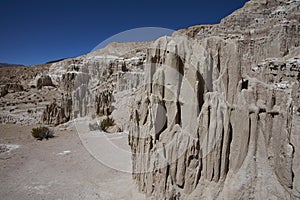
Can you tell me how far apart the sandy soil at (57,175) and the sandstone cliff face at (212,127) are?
146 cm

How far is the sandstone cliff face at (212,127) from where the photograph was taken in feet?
16.0

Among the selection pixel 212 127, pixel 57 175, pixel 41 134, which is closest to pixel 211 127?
pixel 212 127

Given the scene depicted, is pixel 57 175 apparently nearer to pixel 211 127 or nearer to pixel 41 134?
pixel 211 127

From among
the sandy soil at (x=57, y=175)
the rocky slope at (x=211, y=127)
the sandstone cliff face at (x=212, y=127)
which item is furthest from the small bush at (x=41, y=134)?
the sandstone cliff face at (x=212, y=127)

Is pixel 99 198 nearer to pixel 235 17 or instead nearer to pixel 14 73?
pixel 235 17

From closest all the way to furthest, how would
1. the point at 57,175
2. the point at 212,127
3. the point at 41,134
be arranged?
the point at 212,127, the point at 57,175, the point at 41,134

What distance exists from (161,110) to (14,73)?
6746 centimetres

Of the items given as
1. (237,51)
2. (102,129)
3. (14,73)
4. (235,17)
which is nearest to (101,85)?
(102,129)

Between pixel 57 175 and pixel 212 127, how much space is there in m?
7.09

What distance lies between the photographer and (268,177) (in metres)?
4.91

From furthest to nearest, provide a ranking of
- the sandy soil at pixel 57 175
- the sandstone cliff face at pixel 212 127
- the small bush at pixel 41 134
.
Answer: the small bush at pixel 41 134 < the sandy soil at pixel 57 175 < the sandstone cliff face at pixel 212 127

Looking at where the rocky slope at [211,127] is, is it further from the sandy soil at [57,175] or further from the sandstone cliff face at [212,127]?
the sandy soil at [57,175]

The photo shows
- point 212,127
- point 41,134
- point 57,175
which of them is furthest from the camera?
point 41,134

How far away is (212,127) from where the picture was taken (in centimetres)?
→ 525
